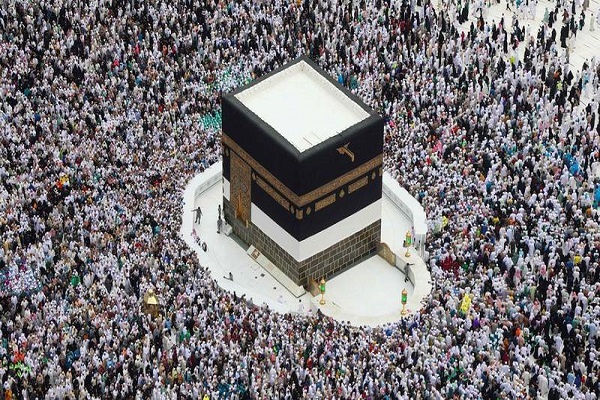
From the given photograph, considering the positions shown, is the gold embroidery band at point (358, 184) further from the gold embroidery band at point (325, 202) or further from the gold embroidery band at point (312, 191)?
the gold embroidery band at point (325, 202)

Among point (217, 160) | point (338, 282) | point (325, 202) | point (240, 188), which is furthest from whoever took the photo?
point (217, 160)

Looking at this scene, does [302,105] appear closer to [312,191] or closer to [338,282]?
[312,191]

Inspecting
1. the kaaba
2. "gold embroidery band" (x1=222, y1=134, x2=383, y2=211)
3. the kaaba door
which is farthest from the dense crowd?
"gold embroidery band" (x1=222, y1=134, x2=383, y2=211)

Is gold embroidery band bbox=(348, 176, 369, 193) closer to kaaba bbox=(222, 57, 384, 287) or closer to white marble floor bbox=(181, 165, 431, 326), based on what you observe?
kaaba bbox=(222, 57, 384, 287)

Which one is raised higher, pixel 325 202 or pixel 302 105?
pixel 302 105

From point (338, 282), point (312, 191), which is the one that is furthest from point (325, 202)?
point (338, 282)

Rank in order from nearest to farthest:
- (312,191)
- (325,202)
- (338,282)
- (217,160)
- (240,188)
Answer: (312,191) → (325,202) → (338,282) → (240,188) → (217,160)

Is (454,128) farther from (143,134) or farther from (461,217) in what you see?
(143,134)

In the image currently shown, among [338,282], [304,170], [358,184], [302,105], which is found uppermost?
[302,105]
